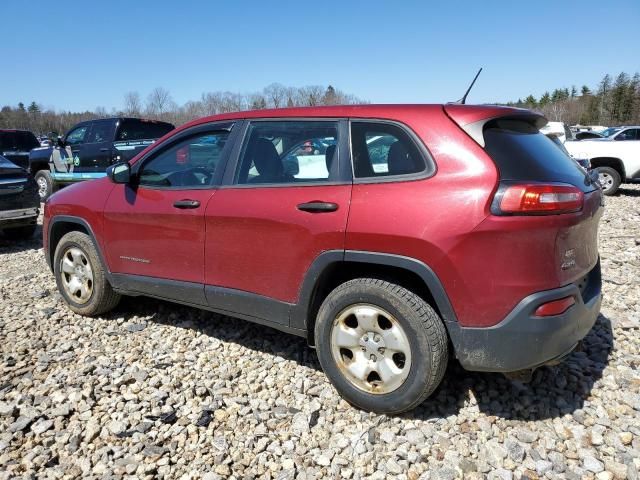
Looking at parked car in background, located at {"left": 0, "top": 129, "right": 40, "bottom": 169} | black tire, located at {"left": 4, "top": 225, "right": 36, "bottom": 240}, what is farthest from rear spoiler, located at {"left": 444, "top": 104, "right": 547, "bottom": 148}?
parked car in background, located at {"left": 0, "top": 129, "right": 40, "bottom": 169}

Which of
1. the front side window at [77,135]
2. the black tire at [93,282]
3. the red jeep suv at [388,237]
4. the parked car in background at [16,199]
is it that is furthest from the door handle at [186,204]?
the front side window at [77,135]

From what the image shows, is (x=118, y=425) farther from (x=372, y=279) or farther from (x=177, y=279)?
(x=372, y=279)

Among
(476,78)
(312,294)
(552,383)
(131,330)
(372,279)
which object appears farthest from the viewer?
(131,330)

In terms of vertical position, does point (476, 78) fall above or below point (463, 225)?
above

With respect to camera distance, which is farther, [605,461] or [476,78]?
[476,78]

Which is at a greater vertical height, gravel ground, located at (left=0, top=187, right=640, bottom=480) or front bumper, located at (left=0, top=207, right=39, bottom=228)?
front bumper, located at (left=0, top=207, right=39, bottom=228)

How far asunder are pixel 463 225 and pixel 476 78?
1565 millimetres

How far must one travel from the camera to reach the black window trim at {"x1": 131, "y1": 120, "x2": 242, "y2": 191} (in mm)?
3342

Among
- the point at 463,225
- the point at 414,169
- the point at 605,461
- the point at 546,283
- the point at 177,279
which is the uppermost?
the point at 414,169

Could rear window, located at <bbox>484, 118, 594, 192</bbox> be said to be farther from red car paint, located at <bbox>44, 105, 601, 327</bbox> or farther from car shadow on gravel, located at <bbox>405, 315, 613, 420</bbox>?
car shadow on gravel, located at <bbox>405, 315, 613, 420</bbox>

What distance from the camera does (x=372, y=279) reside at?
2707 mm

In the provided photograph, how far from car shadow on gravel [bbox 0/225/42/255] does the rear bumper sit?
7218 millimetres

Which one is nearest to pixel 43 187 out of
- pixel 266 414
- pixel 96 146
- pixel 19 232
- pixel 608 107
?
pixel 96 146

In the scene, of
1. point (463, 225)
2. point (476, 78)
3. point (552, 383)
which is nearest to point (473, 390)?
point (552, 383)
